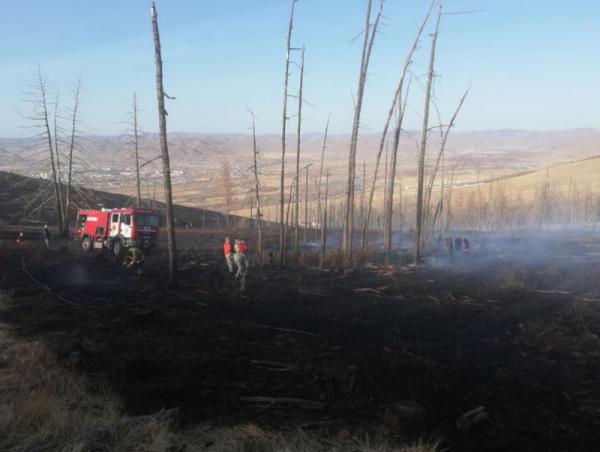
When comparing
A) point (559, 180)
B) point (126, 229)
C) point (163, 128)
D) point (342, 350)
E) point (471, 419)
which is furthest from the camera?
point (559, 180)

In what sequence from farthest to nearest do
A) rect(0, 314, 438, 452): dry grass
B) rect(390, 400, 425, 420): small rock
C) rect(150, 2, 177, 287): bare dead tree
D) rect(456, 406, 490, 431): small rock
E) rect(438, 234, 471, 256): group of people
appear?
rect(438, 234, 471, 256): group of people, rect(150, 2, 177, 287): bare dead tree, rect(390, 400, 425, 420): small rock, rect(456, 406, 490, 431): small rock, rect(0, 314, 438, 452): dry grass

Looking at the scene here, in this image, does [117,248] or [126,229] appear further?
[117,248]

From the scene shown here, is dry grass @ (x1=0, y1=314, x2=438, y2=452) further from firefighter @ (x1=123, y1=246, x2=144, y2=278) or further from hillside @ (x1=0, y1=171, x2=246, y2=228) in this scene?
hillside @ (x1=0, y1=171, x2=246, y2=228)

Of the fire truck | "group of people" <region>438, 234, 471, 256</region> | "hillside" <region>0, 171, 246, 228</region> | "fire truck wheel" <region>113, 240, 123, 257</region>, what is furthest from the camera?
"hillside" <region>0, 171, 246, 228</region>

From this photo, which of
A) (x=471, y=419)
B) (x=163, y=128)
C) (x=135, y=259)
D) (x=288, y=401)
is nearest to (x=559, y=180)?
(x=135, y=259)

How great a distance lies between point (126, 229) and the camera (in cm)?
2870

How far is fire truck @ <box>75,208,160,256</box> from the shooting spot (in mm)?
28375

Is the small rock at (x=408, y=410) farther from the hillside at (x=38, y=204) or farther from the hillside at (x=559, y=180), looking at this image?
the hillside at (x=559, y=180)

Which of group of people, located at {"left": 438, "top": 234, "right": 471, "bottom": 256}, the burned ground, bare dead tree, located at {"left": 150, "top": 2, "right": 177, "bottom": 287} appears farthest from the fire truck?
group of people, located at {"left": 438, "top": 234, "right": 471, "bottom": 256}

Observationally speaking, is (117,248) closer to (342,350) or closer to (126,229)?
(126,229)

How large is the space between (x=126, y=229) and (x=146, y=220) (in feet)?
3.67

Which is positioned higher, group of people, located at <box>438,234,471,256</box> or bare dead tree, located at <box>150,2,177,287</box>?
bare dead tree, located at <box>150,2,177,287</box>

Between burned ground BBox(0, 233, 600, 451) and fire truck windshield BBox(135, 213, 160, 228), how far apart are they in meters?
7.94

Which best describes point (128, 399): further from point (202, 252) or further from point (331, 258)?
point (202, 252)
